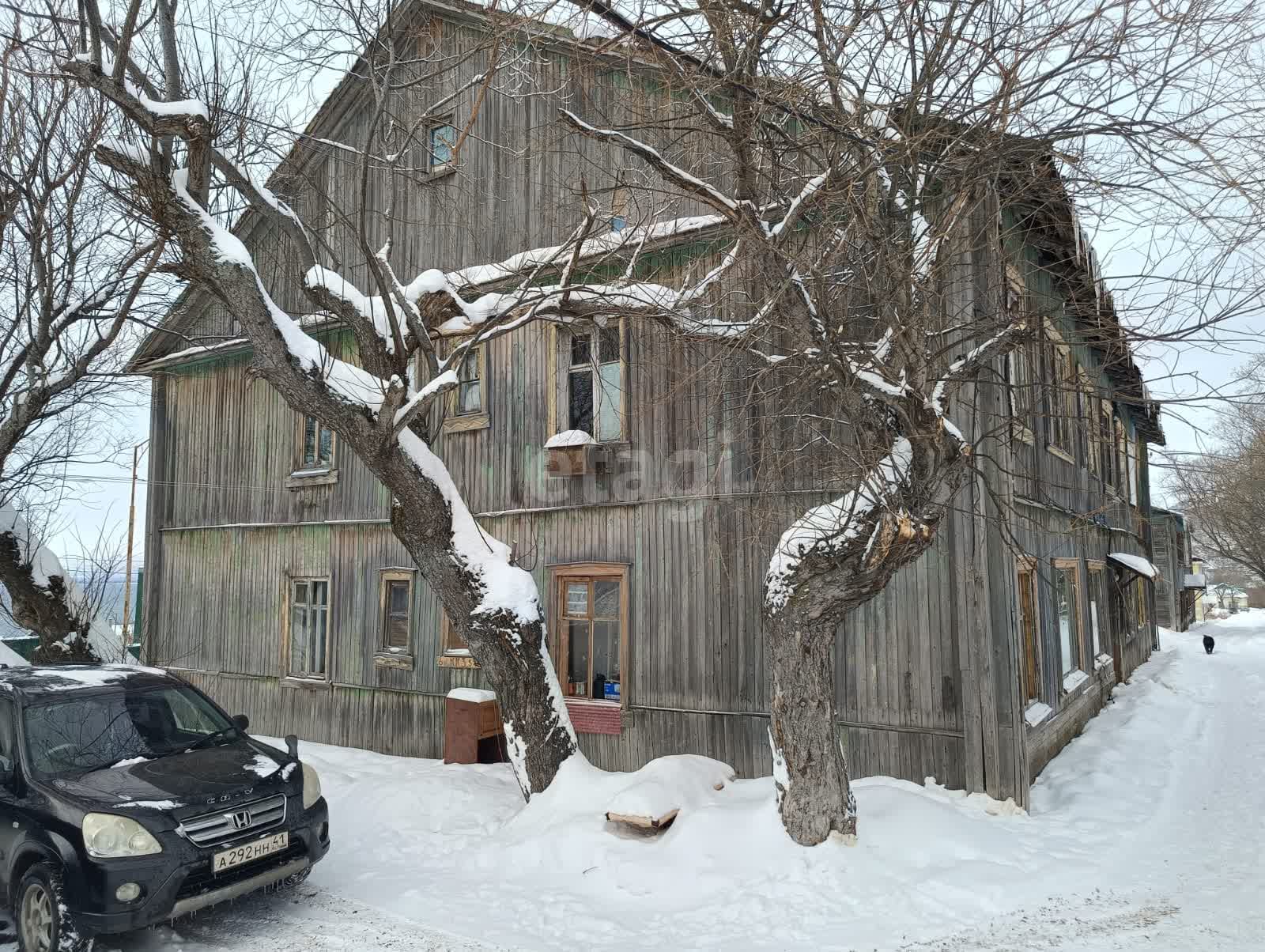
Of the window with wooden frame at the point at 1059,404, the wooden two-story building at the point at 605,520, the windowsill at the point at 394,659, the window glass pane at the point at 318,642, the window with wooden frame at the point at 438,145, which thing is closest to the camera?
the wooden two-story building at the point at 605,520

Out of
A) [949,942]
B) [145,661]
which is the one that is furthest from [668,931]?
[145,661]

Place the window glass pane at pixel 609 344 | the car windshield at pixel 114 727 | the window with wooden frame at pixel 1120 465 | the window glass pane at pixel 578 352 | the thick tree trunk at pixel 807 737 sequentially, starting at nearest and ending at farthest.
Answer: the car windshield at pixel 114 727 → the thick tree trunk at pixel 807 737 → the window glass pane at pixel 609 344 → the window glass pane at pixel 578 352 → the window with wooden frame at pixel 1120 465

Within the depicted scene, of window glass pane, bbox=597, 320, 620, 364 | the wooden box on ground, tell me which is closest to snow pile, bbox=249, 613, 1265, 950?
the wooden box on ground

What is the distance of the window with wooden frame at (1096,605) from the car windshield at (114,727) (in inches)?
498

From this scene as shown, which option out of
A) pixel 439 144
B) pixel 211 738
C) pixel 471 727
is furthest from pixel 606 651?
pixel 439 144

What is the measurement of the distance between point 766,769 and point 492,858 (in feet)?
9.96

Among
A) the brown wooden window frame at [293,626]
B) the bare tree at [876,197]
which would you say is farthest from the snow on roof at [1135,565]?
the brown wooden window frame at [293,626]

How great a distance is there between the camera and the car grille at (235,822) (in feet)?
17.0

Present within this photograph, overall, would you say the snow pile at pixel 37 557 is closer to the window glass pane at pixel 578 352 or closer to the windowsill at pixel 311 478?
the windowsill at pixel 311 478

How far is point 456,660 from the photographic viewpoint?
1075 centimetres

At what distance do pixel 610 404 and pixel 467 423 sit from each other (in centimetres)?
236

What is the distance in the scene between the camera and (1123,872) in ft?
20.6

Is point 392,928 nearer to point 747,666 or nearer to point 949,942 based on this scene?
point 949,942

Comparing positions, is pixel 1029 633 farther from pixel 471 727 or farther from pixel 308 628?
pixel 308 628
